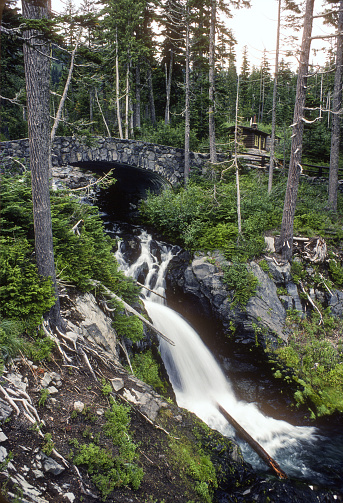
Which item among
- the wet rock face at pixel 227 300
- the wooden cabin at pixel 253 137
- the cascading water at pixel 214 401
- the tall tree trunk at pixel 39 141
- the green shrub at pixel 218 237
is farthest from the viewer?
the wooden cabin at pixel 253 137

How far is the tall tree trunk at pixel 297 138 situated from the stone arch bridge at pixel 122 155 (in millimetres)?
7837

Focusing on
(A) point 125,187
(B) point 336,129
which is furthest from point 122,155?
(B) point 336,129

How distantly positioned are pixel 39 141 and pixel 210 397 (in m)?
8.65

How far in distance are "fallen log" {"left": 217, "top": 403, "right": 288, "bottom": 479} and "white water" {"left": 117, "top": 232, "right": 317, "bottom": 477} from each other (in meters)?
0.14

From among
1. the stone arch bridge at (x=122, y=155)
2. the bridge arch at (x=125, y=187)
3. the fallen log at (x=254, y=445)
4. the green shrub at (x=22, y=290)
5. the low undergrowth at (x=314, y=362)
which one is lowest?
the fallen log at (x=254, y=445)

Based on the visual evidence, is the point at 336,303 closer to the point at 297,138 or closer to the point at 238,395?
the point at 238,395

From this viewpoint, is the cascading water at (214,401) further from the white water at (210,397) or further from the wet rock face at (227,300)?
the wet rock face at (227,300)

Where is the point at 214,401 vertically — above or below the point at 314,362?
below

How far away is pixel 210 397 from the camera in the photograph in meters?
9.13

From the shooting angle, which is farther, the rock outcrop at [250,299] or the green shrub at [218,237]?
the green shrub at [218,237]

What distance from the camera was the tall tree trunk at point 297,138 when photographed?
1048 cm

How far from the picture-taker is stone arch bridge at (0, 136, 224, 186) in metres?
15.3

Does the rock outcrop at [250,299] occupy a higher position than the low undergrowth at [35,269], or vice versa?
the low undergrowth at [35,269]

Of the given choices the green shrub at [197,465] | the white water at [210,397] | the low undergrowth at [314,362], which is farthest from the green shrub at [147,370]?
the low undergrowth at [314,362]
